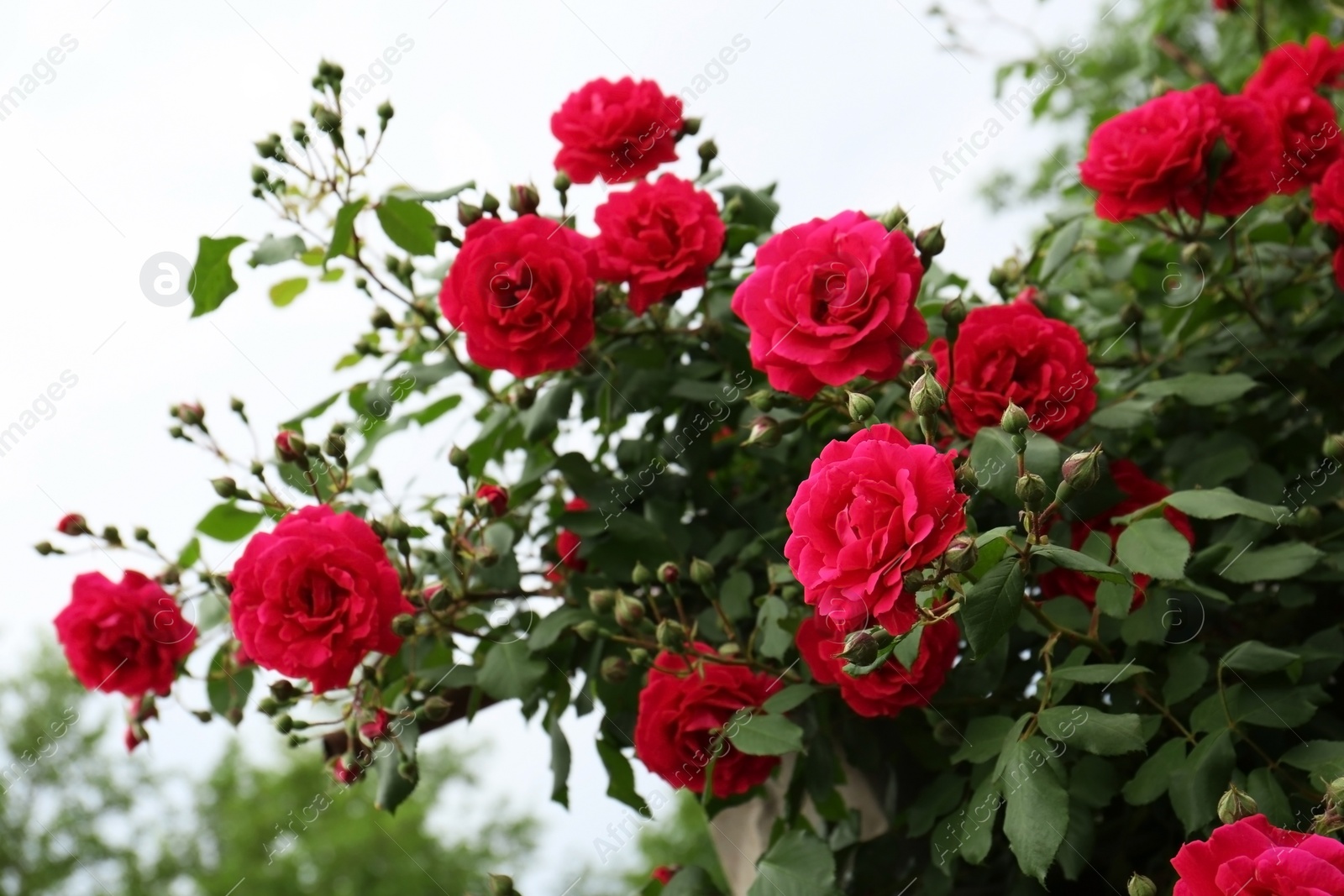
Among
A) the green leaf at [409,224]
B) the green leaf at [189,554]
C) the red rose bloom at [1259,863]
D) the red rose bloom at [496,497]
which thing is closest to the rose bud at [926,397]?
the red rose bloom at [1259,863]

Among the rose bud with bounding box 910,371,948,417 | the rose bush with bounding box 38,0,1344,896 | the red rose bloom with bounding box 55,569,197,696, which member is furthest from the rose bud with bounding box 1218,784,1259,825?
the red rose bloom with bounding box 55,569,197,696

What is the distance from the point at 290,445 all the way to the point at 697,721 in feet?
1.27

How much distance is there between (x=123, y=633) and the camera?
1.00 meters

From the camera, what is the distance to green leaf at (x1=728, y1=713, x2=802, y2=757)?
0.75 meters

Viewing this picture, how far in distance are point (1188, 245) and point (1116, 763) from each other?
44 cm

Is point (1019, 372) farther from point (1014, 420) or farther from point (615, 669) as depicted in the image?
point (615, 669)

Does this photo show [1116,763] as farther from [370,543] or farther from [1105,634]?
[370,543]

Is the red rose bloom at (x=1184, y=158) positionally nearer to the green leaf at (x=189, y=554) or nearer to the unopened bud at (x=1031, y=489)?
the unopened bud at (x=1031, y=489)

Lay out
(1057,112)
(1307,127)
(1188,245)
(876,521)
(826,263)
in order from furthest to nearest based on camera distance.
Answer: (1057,112) → (1307,127) → (1188,245) → (826,263) → (876,521)

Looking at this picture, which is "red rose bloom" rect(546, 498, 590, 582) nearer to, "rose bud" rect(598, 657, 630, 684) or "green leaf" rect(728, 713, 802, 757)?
"rose bud" rect(598, 657, 630, 684)

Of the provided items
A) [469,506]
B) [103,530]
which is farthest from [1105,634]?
[103,530]

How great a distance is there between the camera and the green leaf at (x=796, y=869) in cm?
77

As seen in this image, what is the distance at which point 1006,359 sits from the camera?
2.62ft

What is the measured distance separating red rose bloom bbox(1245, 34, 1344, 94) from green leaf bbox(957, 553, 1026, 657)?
2.53ft
